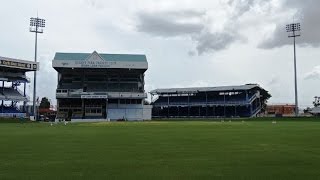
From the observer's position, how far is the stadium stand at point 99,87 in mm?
112625

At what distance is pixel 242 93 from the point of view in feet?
419

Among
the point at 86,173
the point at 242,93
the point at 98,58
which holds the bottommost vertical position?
the point at 86,173

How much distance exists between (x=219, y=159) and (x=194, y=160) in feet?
2.95

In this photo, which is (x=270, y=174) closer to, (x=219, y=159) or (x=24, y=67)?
(x=219, y=159)

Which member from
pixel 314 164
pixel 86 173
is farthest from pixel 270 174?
pixel 86 173

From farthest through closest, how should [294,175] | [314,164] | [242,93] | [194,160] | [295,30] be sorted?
1. [242,93]
2. [295,30]
3. [194,160]
4. [314,164]
5. [294,175]

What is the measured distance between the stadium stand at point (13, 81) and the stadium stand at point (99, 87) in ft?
29.1

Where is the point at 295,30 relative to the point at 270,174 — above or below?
above

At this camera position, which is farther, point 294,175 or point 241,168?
point 241,168

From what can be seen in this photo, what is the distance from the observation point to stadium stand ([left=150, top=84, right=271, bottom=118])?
125m

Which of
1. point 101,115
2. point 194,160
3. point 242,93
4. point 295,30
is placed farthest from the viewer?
point 242,93

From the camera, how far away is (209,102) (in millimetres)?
128125

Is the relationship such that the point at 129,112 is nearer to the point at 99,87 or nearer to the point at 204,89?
the point at 99,87

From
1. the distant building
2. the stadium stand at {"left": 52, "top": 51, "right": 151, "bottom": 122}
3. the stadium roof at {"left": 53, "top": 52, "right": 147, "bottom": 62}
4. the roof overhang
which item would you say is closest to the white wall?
the stadium stand at {"left": 52, "top": 51, "right": 151, "bottom": 122}
